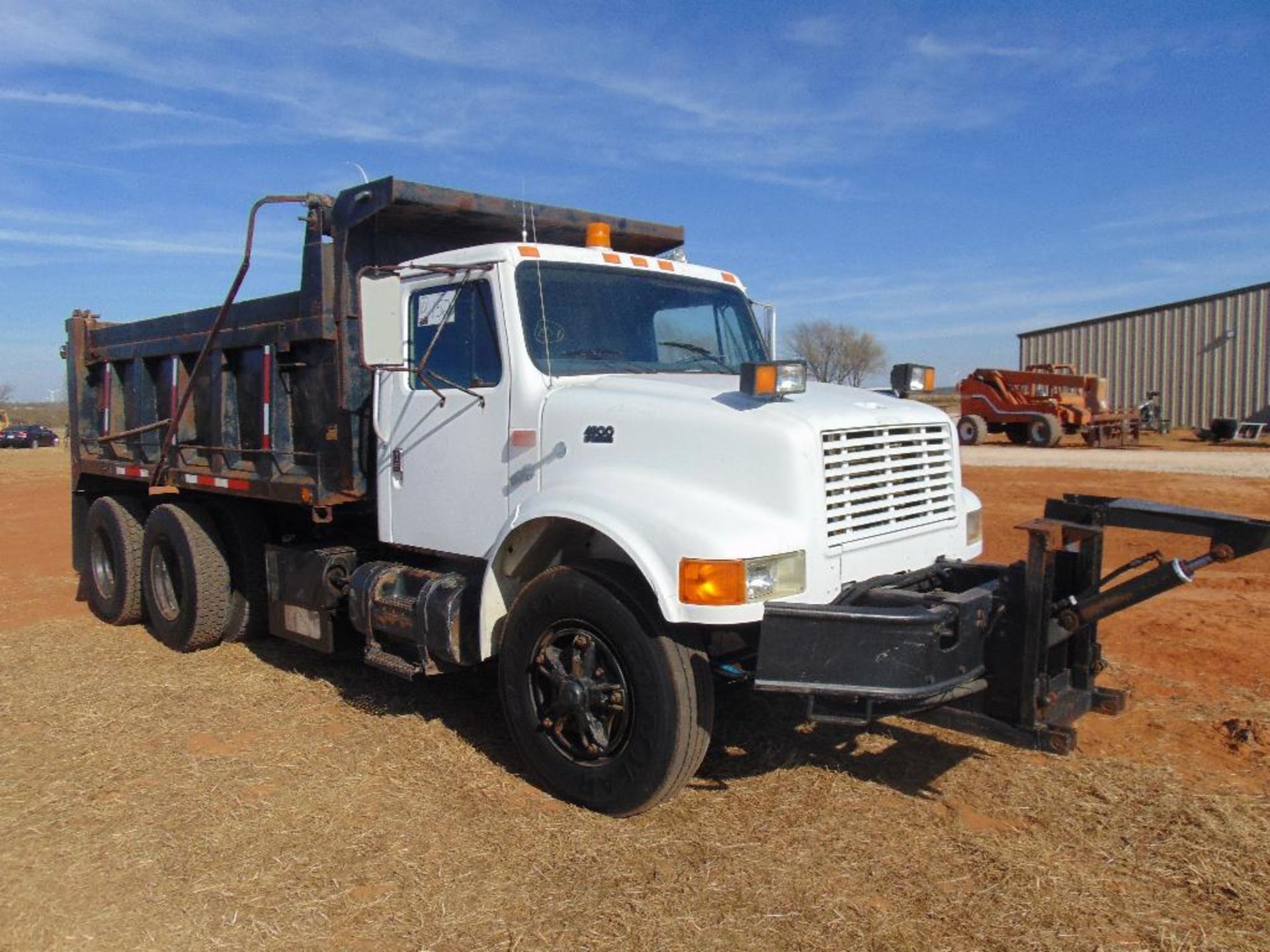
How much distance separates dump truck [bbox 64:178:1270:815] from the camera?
12.9ft

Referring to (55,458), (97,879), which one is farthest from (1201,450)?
(55,458)

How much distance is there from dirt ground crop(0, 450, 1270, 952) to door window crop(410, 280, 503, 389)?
1869 millimetres

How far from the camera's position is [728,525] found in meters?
3.93

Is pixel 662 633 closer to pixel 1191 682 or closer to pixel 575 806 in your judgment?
pixel 575 806

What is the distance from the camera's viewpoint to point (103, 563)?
871cm

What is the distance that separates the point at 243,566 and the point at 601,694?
387cm

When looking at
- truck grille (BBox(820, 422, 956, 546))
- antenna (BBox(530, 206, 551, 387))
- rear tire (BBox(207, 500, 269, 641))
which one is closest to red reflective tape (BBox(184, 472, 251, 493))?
rear tire (BBox(207, 500, 269, 641))

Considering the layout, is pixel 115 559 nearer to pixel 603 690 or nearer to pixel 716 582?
pixel 603 690

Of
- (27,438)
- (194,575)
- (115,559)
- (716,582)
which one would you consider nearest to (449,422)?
(716,582)

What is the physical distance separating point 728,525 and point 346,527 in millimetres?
3330

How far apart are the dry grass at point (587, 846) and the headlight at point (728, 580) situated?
1015 millimetres

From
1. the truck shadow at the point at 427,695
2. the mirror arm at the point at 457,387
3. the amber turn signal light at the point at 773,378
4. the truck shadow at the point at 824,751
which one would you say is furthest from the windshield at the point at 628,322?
the truck shadow at the point at 427,695

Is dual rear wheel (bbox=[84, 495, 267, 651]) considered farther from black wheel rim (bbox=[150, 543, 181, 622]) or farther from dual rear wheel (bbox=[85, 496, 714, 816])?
dual rear wheel (bbox=[85, 496, 714, 816])

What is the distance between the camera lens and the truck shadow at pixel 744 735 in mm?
4867
